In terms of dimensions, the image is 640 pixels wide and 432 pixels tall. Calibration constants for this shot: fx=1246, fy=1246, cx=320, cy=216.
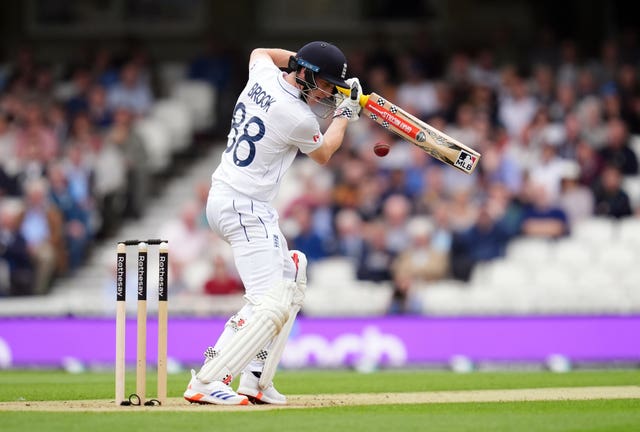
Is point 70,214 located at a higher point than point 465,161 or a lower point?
higher

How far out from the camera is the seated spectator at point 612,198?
1401 cm

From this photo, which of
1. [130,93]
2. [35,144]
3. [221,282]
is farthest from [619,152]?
[35,144]

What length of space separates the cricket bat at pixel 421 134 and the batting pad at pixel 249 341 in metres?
1.30

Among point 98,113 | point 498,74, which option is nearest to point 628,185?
point 498,74

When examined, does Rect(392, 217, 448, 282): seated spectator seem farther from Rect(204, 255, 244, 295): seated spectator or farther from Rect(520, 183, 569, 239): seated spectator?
Rect(204, 255, 244, 295): seated spectator

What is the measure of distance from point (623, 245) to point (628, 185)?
4.00 feet

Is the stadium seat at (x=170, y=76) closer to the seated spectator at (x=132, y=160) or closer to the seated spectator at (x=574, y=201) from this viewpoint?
the seated spectator at (x=132, y=160)

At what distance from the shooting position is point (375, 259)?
13891 mm

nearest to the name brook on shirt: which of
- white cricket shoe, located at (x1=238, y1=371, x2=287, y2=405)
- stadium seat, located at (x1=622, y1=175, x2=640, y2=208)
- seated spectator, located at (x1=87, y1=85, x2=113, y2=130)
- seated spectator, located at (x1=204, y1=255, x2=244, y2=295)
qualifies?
white cricket shoe, located at (x1=238, y1=371, x2=287, y2=405)

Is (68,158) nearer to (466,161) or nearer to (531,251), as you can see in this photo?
(531,251)

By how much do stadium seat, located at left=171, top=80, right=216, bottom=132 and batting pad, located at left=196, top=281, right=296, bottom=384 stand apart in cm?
1097

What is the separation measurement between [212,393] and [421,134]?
2025 mm

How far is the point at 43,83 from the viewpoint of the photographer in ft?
58.2

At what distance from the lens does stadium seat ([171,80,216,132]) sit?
58.6 feet
